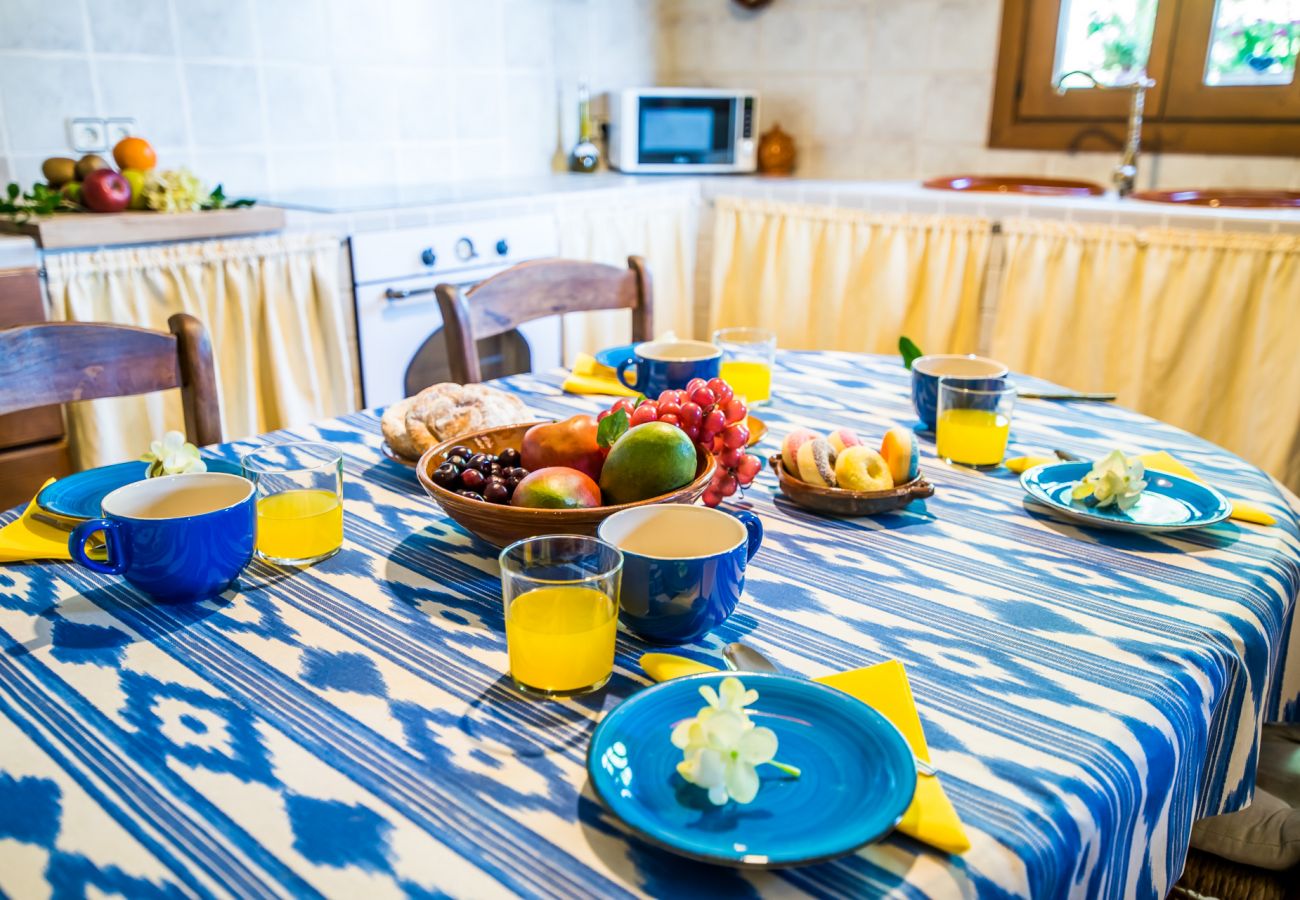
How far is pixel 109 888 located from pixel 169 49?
2.43m

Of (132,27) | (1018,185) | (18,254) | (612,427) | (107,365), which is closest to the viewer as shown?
(612,427)

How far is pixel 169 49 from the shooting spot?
95.5 inches

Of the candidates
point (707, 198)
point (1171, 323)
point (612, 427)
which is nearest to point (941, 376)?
point (612, 427)

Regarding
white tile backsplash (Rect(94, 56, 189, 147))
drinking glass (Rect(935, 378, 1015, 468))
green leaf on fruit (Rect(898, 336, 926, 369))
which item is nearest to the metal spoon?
drinking glass (Rect(935, 378, 1015, 468))

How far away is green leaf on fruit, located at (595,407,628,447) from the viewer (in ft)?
2.83

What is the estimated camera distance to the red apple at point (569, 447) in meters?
0.88

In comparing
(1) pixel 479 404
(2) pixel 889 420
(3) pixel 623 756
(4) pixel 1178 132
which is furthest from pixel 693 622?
(4) pixel 1178 132

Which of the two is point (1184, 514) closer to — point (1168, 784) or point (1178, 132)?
point (1168, 784)

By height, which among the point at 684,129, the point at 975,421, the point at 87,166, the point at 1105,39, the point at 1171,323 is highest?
the point at 1105,39

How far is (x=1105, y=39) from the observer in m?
2.78

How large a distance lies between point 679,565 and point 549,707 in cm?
13

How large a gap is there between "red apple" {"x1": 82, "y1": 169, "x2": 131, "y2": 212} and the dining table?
4.61 feet

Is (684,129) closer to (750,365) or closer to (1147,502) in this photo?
(750,365)

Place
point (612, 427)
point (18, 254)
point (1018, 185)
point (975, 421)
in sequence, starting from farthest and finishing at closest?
point (1018, 185)
point (18, 254)
point (975, 421)
point (612, 427)
